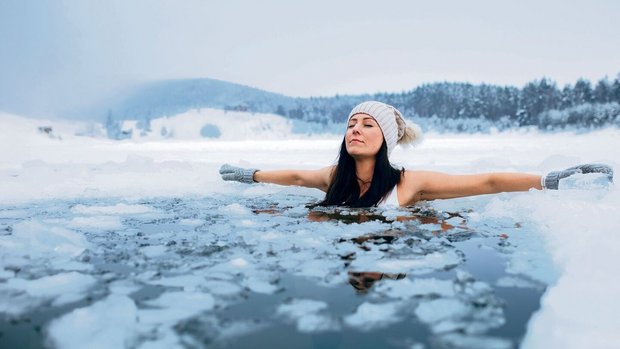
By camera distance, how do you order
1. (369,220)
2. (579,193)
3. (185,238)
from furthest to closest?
(579,193) < (369,220) < (185,238)

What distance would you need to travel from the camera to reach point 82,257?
2.11 meters

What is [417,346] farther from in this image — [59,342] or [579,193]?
[579,193]

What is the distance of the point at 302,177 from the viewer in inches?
174

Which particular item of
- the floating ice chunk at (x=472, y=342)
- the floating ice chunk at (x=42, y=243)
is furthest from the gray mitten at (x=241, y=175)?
the floating ice chunk at (x=472, y=342)

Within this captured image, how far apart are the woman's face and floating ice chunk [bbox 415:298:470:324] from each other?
2168mm

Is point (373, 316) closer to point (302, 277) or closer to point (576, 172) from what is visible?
point (302, 277)

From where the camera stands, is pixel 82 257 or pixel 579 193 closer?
pixel 82 257

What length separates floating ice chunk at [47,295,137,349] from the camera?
1256mm

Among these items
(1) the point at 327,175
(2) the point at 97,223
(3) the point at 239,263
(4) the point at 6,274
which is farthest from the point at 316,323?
(1) the point at 327,175

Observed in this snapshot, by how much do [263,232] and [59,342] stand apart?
4.78ft

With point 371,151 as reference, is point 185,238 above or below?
below

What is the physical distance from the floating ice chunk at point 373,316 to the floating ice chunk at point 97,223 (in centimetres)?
195

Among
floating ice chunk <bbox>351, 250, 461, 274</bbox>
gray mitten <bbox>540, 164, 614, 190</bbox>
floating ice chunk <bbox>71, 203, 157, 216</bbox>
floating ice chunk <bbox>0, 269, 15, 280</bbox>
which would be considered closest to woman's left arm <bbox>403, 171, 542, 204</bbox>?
gray mitten <bbox>540, 164, 614, 190</bbox>

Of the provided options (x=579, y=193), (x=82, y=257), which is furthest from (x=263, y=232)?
(x=579, y=193)
